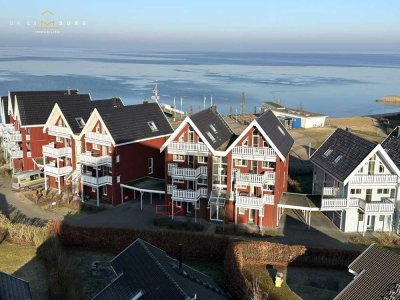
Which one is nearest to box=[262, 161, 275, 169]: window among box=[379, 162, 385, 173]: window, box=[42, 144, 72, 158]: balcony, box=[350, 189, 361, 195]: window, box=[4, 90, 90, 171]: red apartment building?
box=[350, 189, 361, 195]: window

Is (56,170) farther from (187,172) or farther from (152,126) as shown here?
(187,172)

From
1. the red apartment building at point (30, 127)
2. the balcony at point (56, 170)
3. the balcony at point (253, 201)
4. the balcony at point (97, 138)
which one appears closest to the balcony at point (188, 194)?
the balcony at point (253, 201)

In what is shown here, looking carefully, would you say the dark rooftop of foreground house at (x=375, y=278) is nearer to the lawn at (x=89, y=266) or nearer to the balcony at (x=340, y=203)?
the balcony at (x=340, y=203)

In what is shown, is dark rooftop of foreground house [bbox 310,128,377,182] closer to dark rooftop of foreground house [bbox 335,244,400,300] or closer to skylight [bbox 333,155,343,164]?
skylight [bbox 333,155,343,164]

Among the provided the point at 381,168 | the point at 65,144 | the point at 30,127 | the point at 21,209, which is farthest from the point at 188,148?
the point at 30,127

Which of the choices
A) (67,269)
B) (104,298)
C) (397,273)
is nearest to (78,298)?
(67,269)

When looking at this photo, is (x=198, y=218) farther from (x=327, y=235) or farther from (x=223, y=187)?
(x=327, y=235)
